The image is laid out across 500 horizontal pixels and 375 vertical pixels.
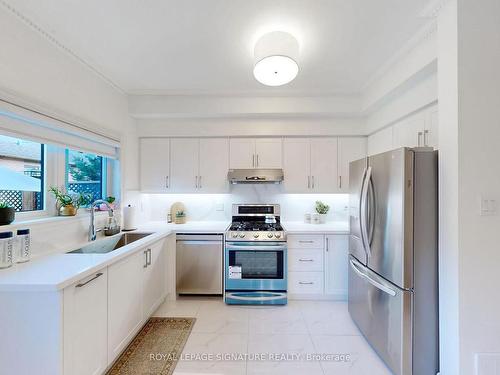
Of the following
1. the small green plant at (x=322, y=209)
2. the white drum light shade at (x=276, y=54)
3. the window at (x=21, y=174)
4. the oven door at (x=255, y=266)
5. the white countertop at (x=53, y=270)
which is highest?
the white drum light shade at (x=276, y=54)

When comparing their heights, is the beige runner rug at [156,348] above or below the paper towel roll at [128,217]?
below

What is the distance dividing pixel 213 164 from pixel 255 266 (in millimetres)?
1475

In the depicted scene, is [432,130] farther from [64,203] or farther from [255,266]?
[64,203]

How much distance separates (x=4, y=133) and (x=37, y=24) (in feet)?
2.79

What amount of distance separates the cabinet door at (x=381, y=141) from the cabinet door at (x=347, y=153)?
109 millimetres

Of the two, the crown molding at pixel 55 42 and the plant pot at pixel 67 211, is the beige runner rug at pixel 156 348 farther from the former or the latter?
the crown molding at pixel 55 42

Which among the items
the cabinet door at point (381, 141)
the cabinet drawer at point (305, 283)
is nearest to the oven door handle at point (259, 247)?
the cabinet drawer at point (305, 283)

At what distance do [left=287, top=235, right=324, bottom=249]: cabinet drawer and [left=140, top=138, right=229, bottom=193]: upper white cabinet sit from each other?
1.16 m

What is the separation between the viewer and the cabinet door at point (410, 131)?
227cm

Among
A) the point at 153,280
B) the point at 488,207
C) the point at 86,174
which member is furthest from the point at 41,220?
the point at 488,207

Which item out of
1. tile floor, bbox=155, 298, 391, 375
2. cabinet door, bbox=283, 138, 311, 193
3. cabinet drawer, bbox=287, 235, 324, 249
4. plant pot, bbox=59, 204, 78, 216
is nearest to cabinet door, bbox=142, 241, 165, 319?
tile floor, bbox=155, 298, 391, 375

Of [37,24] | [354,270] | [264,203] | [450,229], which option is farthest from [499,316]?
[37,24]

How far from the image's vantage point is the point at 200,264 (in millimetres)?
2938

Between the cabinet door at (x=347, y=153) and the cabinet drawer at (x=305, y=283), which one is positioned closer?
the cabinet drawer at (x=305, y=283)
